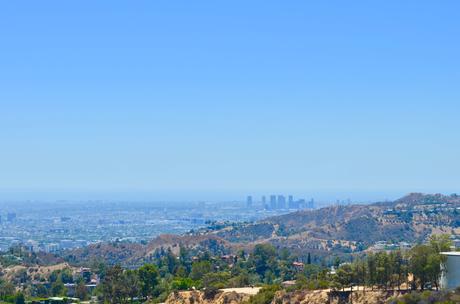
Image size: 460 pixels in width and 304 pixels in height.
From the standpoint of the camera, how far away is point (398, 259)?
52.7m

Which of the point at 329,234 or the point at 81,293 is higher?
the point at 329,234

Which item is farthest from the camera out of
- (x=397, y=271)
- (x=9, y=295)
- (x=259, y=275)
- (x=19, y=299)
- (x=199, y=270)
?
(x=259, y=275)

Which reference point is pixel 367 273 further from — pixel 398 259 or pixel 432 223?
pixel 432 223

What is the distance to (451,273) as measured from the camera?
51344 millimetres

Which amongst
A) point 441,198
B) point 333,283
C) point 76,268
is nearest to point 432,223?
point 441,198

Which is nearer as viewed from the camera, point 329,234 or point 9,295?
point 9,295

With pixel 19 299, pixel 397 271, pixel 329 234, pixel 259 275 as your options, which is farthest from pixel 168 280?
pixel 329 234

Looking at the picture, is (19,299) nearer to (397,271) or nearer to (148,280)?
(148,280)

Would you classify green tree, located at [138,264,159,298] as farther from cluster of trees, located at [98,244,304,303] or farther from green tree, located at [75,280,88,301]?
green tree, located at [75,280,88,301]

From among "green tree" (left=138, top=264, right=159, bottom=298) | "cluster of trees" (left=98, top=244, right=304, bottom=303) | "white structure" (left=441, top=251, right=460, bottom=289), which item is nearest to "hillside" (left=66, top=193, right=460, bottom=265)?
"cluster of trees" (left=98, top=244, right=304, bottom=303)

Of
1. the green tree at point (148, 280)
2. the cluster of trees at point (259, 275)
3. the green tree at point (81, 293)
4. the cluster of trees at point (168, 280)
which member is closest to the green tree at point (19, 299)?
the cluster of trees at point (259, 275)

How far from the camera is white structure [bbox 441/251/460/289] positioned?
50.9 m

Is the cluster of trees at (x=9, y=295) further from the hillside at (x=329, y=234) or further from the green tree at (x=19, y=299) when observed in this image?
the hillside at (x=329, y=234)

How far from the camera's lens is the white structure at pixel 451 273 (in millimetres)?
50947
